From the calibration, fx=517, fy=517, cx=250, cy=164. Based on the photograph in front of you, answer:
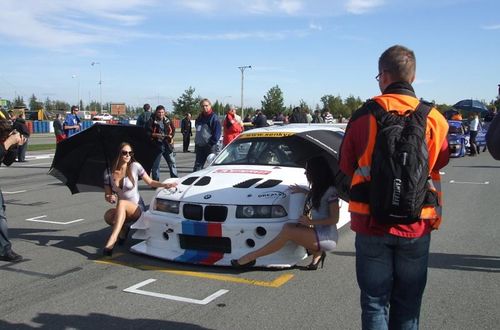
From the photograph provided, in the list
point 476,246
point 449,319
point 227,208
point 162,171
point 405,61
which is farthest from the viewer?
point 162,171

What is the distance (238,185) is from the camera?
569 cm

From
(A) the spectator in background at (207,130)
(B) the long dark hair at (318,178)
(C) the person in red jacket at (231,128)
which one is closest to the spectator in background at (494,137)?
(B) the long dark hair at (318,178)

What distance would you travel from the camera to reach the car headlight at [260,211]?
210 inches

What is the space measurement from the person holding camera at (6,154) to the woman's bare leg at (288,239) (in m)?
2.59

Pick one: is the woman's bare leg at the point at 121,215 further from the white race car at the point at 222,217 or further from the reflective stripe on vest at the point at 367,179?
the reflective stripe on vest at the point at 367,179

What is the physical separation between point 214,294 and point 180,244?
3.48 feet

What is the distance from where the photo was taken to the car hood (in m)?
5.41

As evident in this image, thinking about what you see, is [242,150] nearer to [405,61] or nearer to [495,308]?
[495,308]

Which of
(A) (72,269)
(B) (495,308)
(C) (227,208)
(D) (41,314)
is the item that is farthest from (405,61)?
(A) (72,269)

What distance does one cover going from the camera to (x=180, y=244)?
5.55 meters

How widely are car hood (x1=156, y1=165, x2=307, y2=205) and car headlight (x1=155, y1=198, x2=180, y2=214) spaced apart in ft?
0.16

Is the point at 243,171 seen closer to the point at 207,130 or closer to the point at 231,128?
the point at 207,130

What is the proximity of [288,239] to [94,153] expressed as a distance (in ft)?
9.63

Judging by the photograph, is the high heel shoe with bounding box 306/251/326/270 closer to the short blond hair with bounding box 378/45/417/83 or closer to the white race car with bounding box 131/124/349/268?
the white race car with bounding box 131/124/349/268
